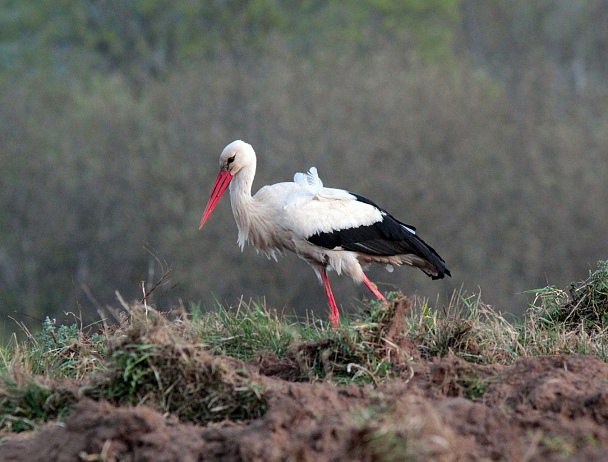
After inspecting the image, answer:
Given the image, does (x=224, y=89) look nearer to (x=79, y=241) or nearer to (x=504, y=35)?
(x=79, y=241)

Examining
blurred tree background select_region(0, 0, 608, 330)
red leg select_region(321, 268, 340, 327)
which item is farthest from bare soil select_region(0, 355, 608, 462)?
blurred tree background select_region(0, 0, 608, 330)

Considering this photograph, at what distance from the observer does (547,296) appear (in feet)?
19.6

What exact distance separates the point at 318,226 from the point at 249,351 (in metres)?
2.40

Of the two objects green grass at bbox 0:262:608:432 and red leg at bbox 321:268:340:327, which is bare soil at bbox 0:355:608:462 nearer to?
green grass at bbox 0:262:608:432

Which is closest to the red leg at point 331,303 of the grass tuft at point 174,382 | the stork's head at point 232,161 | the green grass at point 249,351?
the green grass at point 249,351

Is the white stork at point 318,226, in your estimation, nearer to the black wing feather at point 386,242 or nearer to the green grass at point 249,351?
the black wing feather at point 386,242

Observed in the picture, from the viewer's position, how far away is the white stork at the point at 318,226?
754 cm

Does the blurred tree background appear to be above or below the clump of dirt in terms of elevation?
below

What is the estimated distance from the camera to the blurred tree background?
2097cm

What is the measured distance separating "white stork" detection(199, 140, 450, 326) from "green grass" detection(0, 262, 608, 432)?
1.35 metres

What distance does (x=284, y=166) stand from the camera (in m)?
21.5

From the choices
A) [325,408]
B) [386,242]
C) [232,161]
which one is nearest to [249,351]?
[325,408]

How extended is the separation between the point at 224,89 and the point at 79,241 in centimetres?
479

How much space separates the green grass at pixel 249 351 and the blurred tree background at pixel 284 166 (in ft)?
45.6
